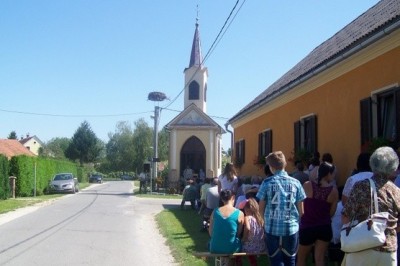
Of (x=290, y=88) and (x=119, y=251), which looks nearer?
(x=119, y=251)

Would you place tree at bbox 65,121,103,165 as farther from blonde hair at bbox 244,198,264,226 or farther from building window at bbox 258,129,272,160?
blonde hair at bbox 244,198,264,226

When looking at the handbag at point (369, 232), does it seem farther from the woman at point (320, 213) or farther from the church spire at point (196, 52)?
the church spire at point (196, 52)

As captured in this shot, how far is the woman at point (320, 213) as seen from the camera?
6.35 m

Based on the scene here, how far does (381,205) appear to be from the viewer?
4.29 metres

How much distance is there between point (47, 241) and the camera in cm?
1157

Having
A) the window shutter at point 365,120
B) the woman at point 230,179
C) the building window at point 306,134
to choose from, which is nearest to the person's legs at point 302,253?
the window shutter at point 365,120

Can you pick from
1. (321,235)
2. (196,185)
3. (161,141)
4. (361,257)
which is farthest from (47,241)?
(161,141)

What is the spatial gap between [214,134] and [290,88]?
26.4m

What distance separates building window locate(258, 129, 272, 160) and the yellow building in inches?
23.9

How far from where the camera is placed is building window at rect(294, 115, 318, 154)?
12.2 m

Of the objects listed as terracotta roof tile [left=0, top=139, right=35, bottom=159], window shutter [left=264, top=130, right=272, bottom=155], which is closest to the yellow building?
window shutter [left=264, top=130, right=272, bottom=155]

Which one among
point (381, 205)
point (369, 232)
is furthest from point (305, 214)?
point (369, 232)

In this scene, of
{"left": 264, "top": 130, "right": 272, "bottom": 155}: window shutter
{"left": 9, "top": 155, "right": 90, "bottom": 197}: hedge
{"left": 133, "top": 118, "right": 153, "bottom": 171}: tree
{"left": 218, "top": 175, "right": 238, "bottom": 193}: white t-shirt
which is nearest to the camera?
{"left": 218, "top": 175, "right": 238, "bottom": 193}: white t-shirt

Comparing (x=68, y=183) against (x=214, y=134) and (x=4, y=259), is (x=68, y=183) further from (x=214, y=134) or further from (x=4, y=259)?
(x=4, y=259)
